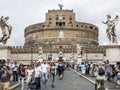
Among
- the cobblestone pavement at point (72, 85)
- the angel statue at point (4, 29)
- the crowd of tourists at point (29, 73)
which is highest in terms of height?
the angel statue at point (4, 29)

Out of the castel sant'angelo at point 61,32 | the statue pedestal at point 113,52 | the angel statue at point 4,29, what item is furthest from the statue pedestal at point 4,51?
the castel sant'angelo at point 61,32

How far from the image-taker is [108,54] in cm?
2814

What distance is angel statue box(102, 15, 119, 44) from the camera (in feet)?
92.5

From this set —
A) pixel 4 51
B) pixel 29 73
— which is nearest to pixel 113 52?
pixel 4 51

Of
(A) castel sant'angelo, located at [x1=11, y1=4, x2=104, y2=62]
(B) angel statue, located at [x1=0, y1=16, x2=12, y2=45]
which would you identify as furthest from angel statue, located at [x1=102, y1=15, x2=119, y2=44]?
(A) castel sant'angelo, located at [x1=11, y1=4, x2=104, y2=62]

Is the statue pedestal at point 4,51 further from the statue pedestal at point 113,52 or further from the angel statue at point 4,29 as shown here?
the statue pedestal at point 113,52

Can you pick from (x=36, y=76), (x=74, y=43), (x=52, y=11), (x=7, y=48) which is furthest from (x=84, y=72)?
(x=52, y=11)

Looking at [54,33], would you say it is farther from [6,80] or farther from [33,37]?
[6,80]

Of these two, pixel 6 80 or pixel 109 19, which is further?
pixel 109 19

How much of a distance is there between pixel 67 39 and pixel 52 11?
461 inches

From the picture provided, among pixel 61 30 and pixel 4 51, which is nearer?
pixel 4 51

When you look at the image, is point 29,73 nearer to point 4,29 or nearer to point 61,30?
point 4,29

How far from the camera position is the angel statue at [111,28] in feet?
92.5

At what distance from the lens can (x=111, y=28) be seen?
2836 cm
